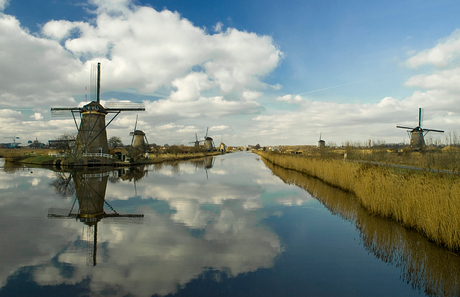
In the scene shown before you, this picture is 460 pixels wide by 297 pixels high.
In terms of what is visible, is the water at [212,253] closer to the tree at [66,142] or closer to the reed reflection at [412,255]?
the reed reflection at [412,255]

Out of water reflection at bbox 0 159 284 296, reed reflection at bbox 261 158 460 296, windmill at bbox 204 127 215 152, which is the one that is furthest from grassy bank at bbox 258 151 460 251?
windmill at bbox 204 127 215 152

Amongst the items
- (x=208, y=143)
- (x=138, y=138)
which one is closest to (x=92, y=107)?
(x=138, y=138)

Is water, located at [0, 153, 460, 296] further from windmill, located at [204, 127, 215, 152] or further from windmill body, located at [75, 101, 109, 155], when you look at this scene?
windmill, located at [204, 127, 215, 152]

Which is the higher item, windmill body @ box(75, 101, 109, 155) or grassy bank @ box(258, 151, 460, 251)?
windmill body @ box(75, 101, 109, 155)

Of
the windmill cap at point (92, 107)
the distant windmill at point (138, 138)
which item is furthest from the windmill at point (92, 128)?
the distant windmill at point (138, 138)

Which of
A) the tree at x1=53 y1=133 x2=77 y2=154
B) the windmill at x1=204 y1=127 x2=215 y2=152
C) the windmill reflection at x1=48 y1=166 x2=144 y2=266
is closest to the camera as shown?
the windmill reflection at x1=48 y1=166 x2=144 y2=266

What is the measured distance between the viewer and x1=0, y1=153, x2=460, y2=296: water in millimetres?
3922

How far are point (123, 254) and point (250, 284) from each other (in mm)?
2631

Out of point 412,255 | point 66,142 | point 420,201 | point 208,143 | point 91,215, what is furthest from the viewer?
point 208,143

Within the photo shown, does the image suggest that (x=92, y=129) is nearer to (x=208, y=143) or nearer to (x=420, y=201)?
(x=420, y=201)

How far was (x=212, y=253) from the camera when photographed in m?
5.11

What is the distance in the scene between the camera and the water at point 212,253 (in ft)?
12.9

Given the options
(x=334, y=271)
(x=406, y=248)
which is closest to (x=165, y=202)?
(x=334, y=271)

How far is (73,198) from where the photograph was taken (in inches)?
403
